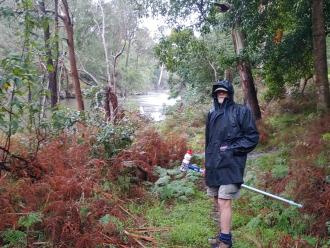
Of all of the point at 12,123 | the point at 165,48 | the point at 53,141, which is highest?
the point at 165,48

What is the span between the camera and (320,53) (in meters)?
9.41

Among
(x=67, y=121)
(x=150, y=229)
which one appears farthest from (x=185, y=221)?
(x=67, y=121)

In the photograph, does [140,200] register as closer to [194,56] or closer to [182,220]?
[182,220]

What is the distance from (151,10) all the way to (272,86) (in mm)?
4986

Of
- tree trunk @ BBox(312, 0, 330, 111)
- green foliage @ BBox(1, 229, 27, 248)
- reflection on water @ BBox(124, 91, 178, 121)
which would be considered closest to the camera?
green foliage @ BBox(1, 229, 27, 248)

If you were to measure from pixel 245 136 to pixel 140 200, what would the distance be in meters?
2.79

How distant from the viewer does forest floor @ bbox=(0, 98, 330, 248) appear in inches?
187

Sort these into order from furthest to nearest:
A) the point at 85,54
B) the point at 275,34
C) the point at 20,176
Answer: the point at 85,54 → the point at 275,34 → the point at 20,176

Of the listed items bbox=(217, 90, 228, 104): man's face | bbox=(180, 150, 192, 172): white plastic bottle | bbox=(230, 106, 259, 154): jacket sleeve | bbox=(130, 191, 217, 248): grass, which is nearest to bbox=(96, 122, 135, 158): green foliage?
bbox=(180, 150, 192, 172): white plastic bottle

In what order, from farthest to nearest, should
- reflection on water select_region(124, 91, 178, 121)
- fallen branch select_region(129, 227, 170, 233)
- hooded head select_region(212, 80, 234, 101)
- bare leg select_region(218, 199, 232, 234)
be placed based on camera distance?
1. reflection on water select_region(124, 91, 178, 121)
2. fallen branch select_region(129, 227, 170, 233)
3. hooded head select_region(212, 80, 234, 101)
4. bare leg select_region(218, 199, 232, 234)

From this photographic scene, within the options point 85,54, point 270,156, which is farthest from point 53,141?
point 85,54

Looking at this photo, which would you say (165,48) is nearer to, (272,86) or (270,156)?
(272,86)

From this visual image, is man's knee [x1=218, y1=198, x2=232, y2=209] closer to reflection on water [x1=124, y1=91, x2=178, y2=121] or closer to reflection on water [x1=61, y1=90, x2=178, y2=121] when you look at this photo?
reflection on water [x1=61, y1=90, x2=178, y2=121]

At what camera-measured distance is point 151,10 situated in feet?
43.8
